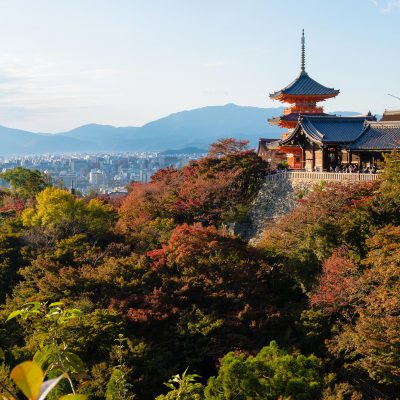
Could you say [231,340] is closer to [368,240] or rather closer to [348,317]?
[348,317]

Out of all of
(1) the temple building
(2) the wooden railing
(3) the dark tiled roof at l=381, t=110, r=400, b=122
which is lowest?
(2) the wooden railing

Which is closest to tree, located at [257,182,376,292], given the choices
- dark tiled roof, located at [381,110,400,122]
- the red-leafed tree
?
the red-leafed tree

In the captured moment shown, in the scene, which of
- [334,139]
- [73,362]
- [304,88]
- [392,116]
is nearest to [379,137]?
[334,139]

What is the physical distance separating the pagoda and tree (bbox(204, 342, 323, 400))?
16.2m

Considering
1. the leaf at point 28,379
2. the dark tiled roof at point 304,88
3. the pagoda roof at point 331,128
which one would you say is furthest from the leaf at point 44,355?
the dark tiled roof at point 304,88

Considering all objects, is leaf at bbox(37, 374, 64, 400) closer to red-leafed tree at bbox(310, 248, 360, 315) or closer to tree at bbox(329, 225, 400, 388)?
tree at bbox(329, 225, 400, 388)

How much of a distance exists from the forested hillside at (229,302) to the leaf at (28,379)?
736cm

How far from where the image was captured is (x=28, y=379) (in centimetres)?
162

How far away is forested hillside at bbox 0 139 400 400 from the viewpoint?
11.6 metres

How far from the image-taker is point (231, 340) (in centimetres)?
1345

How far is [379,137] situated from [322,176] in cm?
262

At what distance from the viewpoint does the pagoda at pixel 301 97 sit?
84.4 ft

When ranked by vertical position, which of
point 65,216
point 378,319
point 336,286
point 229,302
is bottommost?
point 229,302

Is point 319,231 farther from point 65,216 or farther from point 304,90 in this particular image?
point 304,90
